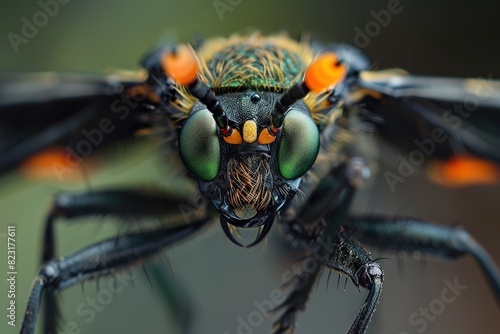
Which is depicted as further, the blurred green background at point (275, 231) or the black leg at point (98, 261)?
the blurred green background at point (275, 231)

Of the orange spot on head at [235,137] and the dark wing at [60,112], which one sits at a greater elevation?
the dark wing at [60,112]

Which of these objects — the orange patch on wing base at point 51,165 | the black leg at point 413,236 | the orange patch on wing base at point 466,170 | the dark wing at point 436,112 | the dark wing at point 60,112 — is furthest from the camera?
the orange patch on wing base at point 466,170

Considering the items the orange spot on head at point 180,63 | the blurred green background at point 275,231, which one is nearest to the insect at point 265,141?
the orange spot on head at point 180,63

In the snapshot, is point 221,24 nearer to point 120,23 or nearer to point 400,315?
point 120,23

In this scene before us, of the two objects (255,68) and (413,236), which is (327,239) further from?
(255,68)

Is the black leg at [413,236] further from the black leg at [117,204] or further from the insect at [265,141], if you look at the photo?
the black leg at [117,204]

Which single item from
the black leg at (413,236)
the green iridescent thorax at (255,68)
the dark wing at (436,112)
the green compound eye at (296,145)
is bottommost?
the black leg at (413,236)

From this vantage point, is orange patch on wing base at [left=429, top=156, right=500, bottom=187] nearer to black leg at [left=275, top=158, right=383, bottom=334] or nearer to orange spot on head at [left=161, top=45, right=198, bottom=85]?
black leg at [left=275, top=158, right=383, bottom=334]
